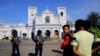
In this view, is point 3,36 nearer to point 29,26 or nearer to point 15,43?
point 29,26

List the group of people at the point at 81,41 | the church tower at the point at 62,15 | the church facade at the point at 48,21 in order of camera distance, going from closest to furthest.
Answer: the group of people at the point at 81,41
the church facade at the point at 48,21
the church tower at the point at 62,15

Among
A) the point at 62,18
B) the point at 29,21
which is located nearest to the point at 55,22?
the point at 62,18

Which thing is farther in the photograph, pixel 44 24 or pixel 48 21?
pixel 48 21

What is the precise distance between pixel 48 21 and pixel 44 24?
165 cm

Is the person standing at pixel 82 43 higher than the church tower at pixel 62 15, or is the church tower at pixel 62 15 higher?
the church tower at pixel 62 15

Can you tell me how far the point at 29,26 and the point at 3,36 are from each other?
744cm

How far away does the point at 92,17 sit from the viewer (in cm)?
7100

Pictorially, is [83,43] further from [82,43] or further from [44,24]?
[44,24]

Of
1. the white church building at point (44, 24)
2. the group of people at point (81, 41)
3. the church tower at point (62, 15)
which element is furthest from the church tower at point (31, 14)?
the group of people at point (81, 41)

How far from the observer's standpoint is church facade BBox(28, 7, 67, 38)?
73.7 meters

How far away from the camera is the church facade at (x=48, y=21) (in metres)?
73.7

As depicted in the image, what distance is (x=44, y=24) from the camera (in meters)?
74.4

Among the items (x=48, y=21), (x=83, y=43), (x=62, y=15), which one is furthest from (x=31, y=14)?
(x=83, y=43)

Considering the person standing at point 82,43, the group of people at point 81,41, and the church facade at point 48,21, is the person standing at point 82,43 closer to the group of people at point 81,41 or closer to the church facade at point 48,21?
the group of people at point 81,41
